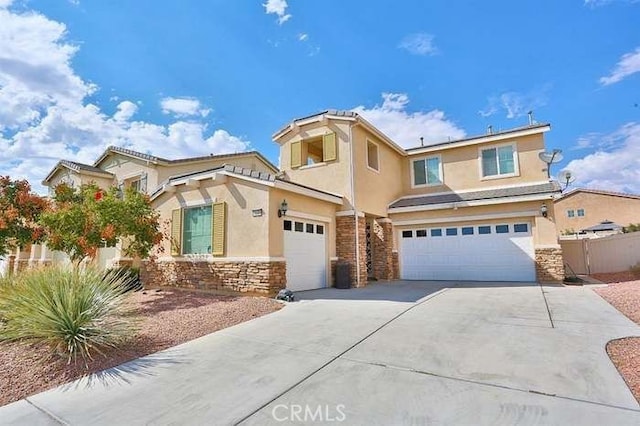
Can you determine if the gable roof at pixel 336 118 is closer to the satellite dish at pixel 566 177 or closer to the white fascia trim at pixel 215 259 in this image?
the white fascia trim at pixel 215 259

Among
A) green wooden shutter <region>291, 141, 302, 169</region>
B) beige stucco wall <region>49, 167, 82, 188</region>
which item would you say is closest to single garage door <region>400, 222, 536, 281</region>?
green wooden shutter <region>291, 141, 302, 169</region>

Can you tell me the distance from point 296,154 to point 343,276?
6.20 meters

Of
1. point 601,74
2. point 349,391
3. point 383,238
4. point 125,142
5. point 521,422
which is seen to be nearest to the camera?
point 521,422

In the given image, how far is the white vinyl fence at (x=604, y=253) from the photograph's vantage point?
15.4 m

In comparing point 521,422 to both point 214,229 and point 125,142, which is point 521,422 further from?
point 125,142

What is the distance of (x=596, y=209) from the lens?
108 feet

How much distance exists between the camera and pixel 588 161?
29.8 m

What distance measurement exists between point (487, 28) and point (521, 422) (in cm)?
1220

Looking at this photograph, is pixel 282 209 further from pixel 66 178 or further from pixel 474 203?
pixel 66 178

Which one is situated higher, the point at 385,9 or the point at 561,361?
the point at 385,9

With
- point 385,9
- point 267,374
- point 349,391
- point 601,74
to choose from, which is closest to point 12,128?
point 385,9

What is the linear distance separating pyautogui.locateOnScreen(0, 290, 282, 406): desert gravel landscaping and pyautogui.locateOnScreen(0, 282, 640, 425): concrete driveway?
320mm

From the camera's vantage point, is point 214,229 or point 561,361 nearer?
point 561,361

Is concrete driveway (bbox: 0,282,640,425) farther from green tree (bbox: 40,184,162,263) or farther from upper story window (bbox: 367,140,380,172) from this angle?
upper story window (bbox: 367,140,380,172)
